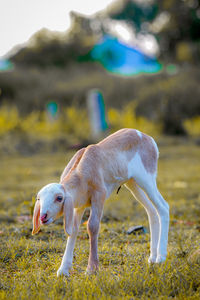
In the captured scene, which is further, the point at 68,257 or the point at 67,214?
the point at 68,257

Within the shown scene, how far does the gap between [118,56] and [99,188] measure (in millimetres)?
34045

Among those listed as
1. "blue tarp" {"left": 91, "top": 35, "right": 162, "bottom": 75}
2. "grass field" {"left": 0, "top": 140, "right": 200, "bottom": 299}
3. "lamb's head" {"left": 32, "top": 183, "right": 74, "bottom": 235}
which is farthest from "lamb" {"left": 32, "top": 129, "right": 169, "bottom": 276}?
"blue tarp" {"left": 91, "top": 35, "right": 162, "bottom": 75}

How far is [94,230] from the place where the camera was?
3008mm

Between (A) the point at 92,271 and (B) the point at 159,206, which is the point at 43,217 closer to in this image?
(A) the point at 92,271

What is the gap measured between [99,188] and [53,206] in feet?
1.46

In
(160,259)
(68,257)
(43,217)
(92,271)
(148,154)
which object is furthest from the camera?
(148,154)

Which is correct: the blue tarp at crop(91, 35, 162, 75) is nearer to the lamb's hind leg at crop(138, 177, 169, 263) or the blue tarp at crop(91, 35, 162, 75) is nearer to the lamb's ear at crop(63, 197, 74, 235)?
the lamb's hind leg at crop(138, 177, 169, 263)

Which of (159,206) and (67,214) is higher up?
(67,214)

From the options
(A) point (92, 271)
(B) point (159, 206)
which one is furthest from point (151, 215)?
(A) point (92, 271)

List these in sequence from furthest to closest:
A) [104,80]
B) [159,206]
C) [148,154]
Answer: [104,80] → [148,154] → [159,206]

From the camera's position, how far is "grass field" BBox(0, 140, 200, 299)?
265 centimetres

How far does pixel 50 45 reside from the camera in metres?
34.9

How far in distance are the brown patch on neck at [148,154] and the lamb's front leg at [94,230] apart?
2.03ft

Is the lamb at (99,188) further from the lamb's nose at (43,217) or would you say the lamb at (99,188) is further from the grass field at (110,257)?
the grass field at (110,257)
